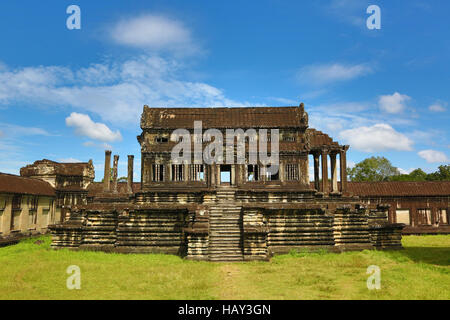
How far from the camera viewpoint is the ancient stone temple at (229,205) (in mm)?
16484

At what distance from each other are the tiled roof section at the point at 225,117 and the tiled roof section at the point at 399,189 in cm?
1166

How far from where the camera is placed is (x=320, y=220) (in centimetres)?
1706

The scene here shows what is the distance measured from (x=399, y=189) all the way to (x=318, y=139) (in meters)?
12.5

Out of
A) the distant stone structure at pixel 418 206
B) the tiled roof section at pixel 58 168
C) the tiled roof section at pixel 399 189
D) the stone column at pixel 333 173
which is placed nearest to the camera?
the stone column at pixel 333 173

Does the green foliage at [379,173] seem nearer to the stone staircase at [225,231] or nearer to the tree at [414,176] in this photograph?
the tree at [414,176]

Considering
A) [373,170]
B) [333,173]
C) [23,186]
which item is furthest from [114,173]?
[373,170]

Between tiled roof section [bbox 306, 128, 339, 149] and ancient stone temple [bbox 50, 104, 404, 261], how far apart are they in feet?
0.27

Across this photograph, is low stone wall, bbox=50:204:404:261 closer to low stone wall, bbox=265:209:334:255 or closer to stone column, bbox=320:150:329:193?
low stone wall, bbox=265:209:334:255

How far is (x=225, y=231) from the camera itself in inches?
645

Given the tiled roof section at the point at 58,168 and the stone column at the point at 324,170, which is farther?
the tiled roof section at the point at 58,168

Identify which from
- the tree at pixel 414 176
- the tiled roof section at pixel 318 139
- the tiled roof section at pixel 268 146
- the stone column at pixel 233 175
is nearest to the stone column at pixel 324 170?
the tiled roof section at pixel 268 146
